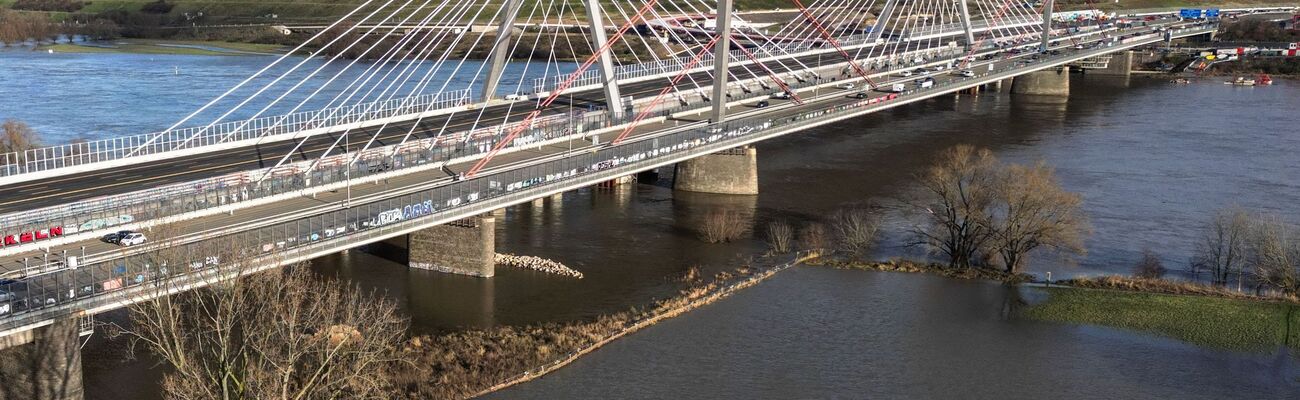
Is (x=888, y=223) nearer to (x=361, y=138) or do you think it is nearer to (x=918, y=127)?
(x=361, y=138)

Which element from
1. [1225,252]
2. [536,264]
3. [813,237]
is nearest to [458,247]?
[536,264]

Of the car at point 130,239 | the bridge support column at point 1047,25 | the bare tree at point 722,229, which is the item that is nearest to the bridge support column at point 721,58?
the bare tree at point 722,229

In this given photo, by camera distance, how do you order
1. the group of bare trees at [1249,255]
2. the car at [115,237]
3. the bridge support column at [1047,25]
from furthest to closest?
the bridge support column at [1047,25], the group of bare trees at [1249,255], the car at [115,237]

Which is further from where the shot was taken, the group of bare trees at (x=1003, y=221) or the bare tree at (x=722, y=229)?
the bare tree at (x=722, y=229)

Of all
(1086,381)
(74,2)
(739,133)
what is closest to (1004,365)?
(1086,381)

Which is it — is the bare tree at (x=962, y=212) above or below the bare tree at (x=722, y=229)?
above

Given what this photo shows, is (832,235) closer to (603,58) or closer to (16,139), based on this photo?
(603,58)

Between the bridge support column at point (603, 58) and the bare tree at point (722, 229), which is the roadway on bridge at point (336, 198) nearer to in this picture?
the bridge support column at point (603, 58)

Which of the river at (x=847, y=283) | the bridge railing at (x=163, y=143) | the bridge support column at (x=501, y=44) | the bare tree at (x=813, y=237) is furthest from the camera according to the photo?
the bridge support column at (x=501, y=44)
